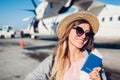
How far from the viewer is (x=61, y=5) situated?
18.2 m

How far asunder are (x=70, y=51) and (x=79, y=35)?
209mm

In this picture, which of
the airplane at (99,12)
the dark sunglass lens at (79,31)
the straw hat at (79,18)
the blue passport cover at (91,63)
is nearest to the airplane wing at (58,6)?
the airplane at (99,12)

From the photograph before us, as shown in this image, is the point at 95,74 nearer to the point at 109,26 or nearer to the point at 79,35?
the point at 79,35

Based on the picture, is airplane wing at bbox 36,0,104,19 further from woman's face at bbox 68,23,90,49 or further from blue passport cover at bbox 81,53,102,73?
blue passport cover at bbox 81,53,102,73

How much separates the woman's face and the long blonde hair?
5 centimetres

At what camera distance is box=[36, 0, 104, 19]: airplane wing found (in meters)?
16.9

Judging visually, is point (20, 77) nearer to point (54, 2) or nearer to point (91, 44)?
point (91, 44)

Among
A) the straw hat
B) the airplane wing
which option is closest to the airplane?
the airplane wing

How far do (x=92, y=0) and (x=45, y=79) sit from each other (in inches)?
591

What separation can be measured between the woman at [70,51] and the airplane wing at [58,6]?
14.3 m

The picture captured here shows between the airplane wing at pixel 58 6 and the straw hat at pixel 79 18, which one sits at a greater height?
the straw hat at pixel 79 18

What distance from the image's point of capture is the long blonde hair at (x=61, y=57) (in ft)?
6.98

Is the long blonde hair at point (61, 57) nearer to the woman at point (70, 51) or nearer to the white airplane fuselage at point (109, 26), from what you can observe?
the woman at point (70, 51)

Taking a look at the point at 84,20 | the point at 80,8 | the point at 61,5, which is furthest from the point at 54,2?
the point at 84,20
